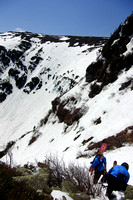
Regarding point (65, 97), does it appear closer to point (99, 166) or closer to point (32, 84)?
point (99, 166)

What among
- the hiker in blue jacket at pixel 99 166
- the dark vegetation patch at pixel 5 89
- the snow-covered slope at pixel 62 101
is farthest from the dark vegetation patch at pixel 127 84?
the dark vegetation patch at pixel 5 89

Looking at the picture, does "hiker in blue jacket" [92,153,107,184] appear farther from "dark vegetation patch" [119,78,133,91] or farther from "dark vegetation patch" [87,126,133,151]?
"dark vegetation patch" [119,78,133,91]

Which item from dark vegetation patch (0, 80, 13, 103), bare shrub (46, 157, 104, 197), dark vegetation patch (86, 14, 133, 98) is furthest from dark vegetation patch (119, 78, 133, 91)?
dark vegetation patch (0, 80, 13, 103)

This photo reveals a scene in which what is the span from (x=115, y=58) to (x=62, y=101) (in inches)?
514

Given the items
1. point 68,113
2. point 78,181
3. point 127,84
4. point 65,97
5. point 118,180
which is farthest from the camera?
point 65,97

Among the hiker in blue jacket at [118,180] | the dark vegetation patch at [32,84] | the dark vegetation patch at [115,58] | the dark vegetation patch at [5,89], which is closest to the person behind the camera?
the hiker in blue jacket at [118,180]

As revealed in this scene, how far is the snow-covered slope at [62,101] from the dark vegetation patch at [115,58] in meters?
0.18

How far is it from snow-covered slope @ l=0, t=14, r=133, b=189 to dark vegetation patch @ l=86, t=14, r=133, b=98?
0.59 ft

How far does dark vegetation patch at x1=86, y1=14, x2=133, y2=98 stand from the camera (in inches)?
758

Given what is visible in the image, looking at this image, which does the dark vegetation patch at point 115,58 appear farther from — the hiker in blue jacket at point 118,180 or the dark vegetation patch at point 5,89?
the dark vegetation patch at point 5,89

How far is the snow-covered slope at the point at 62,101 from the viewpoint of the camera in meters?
12.1

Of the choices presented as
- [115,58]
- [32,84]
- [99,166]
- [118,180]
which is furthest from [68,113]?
[32,84]

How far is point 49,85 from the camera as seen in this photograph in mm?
56062

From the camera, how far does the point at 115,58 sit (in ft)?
67.5
